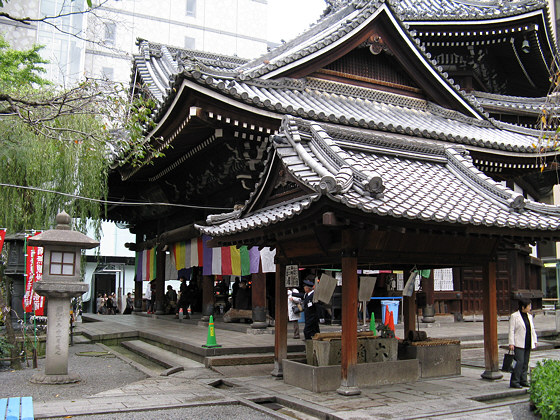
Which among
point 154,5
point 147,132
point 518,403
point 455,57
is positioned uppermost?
point 154,5

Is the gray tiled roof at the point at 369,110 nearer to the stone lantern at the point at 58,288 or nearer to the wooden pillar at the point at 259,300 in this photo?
the stone lantern at the point at 58,288

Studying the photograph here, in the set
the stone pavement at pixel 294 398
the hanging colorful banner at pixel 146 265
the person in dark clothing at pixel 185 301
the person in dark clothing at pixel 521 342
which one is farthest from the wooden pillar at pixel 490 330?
the hanging colorful banner at pixel 146 265

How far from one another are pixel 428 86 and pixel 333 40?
12.6 ft

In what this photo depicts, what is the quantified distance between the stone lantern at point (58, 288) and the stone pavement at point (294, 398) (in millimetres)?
1754

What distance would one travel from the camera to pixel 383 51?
51.2 ft

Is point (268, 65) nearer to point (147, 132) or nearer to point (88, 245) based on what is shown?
point (147, 132)

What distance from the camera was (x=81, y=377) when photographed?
1106 centimetres

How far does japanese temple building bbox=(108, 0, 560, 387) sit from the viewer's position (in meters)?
8.45

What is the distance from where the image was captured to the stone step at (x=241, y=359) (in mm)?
11195

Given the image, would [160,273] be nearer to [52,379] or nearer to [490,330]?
[52,379]

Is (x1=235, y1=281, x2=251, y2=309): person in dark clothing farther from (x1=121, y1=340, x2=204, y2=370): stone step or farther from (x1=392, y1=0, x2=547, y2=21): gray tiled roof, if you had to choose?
(x1=392, y1=0, x2=547, y2=21): gray tiled roof

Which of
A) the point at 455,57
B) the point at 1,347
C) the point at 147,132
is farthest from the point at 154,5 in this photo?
the point at 1,347

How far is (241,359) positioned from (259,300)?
3.07 metres

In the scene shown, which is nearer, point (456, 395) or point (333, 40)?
point (456, 395)
